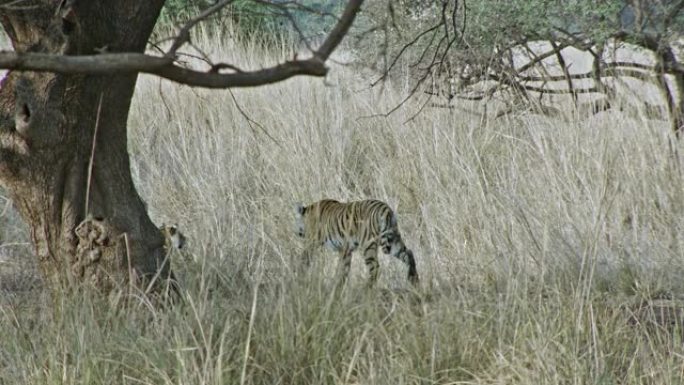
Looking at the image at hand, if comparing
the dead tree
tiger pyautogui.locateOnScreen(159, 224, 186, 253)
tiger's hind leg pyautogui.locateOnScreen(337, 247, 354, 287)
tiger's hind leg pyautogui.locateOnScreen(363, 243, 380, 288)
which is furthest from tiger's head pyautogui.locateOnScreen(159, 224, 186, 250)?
tiger's hind leg pyautogui.locateOnScreen(363, 243, 380, 288)

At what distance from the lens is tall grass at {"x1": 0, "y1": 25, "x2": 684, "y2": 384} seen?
340 cm

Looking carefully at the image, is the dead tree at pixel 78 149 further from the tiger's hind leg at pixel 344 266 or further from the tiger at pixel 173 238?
the tiger's hind leg at pixel 344 266

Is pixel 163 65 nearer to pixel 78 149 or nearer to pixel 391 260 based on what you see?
pixel 78 149

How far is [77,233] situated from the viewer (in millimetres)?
3869

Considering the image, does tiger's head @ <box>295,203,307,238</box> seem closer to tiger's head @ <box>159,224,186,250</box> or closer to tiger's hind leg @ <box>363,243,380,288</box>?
tiger's hind leg @ <box>363,243,380,288</box>

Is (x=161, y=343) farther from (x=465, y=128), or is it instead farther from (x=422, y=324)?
(x=465, y=128)

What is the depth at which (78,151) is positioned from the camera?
12.5 ft

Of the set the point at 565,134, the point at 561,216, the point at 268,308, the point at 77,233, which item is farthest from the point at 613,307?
the point at 565,134

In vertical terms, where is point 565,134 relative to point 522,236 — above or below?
above

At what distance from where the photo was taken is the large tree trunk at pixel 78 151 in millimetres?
3656

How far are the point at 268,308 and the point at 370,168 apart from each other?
4.03 m

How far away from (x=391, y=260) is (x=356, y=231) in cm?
57

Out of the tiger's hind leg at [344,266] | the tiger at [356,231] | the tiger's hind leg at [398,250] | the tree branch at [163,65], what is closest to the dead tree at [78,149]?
the tiger's hind leg at [344,266]

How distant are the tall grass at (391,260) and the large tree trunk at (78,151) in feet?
0.65
